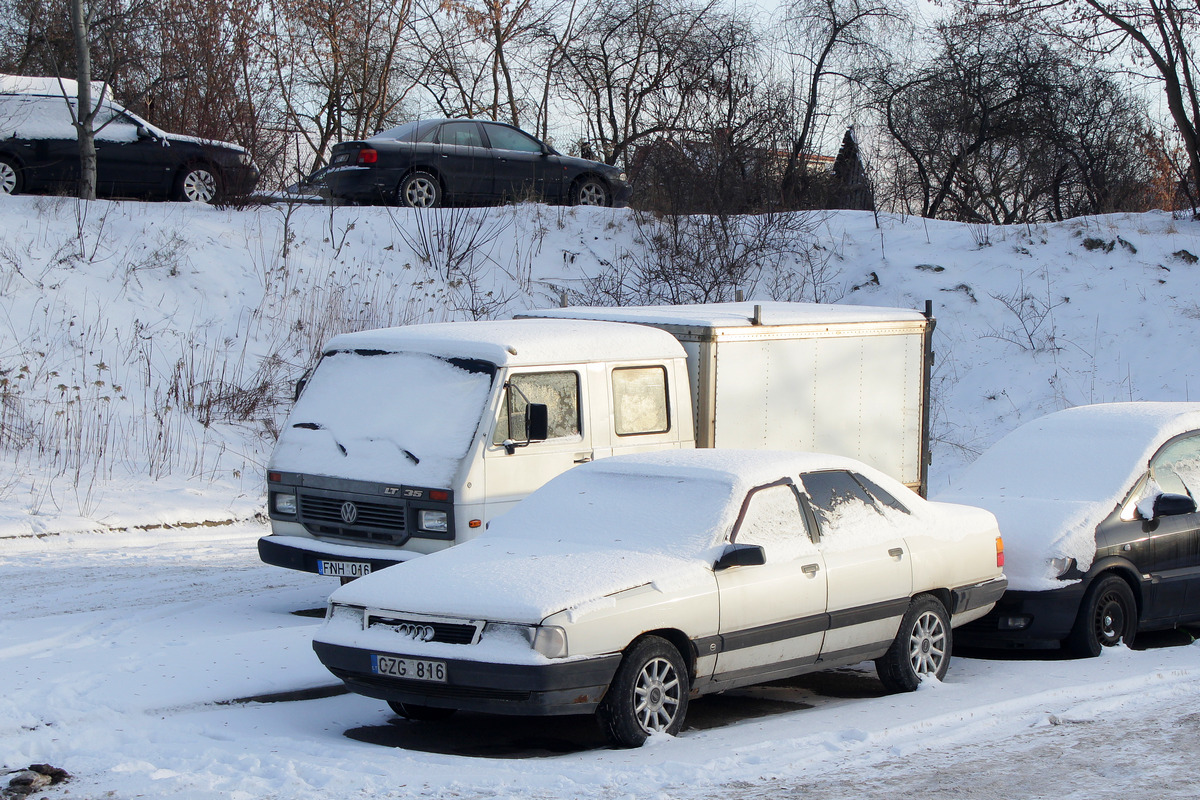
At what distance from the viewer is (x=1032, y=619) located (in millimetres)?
8398

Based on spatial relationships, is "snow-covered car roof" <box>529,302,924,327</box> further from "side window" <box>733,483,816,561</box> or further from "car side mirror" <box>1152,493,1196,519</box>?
"car side mirror" <box>1152,493,1196,519</box>

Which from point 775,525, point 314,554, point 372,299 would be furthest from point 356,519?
point 372,299

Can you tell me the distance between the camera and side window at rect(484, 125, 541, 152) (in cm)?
2306

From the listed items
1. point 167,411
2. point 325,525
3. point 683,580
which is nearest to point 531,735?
point 683,580

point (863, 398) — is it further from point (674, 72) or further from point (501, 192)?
point (674, 72)

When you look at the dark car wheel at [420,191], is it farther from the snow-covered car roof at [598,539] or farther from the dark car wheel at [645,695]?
the dark car wheel at [645,695]

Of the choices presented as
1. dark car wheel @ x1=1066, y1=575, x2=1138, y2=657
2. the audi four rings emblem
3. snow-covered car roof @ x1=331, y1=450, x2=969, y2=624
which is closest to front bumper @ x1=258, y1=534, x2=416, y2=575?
snow-covered car roof @ x1=331, y1=450, x2=969, y2=624

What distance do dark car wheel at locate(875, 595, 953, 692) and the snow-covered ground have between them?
15 cm

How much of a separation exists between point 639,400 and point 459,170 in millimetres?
13975

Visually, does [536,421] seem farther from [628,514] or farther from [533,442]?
[628,514]

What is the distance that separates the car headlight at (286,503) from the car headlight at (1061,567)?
533cm

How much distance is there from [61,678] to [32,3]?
25.4 metres

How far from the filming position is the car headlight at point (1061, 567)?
8406 mm

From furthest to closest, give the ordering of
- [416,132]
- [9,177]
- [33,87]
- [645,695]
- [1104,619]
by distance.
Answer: [416,132] → [33,87] → [9,177] → [1104,619] → [645,695]
